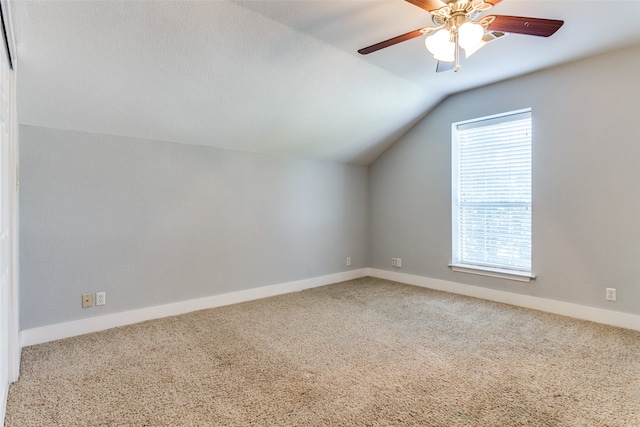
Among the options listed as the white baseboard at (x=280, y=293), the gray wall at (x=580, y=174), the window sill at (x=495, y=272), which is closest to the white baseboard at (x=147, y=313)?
the white baseboard at (x=280, y=293)

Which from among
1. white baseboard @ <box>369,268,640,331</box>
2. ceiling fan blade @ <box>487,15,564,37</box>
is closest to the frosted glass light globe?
Answer: ceiling fan blade @ <box>487,15,564,37</box>

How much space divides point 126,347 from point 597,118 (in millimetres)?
4341

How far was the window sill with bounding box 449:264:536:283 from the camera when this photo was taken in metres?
3.50

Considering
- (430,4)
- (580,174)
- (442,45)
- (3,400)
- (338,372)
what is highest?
(430,4)

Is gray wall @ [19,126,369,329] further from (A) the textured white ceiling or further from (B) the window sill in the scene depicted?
(B) the window sill

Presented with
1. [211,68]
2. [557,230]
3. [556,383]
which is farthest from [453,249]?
[211,68]

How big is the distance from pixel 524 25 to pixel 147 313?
3537mm

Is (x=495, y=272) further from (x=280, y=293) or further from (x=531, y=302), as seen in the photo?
(x=280, y=293)

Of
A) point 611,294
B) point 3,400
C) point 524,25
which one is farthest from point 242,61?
point 611,294

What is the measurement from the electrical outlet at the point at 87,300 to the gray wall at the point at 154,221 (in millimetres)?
41

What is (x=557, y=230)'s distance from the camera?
3287 millimetres

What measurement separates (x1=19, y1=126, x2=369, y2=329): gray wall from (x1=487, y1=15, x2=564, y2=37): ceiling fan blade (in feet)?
8.71

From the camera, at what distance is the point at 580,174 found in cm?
314

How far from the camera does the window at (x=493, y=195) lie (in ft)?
11.7
